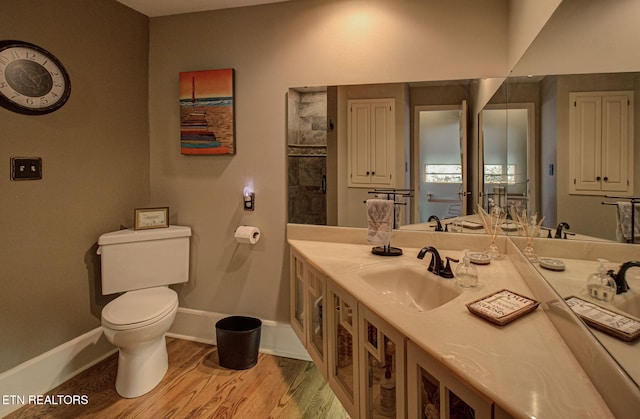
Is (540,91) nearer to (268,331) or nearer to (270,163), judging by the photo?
(270,163)

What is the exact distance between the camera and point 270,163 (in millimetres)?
2471

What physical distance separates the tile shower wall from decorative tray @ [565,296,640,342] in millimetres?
1658

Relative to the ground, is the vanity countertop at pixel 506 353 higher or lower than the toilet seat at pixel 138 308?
higher

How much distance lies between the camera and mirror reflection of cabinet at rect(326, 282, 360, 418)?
4.57 feet

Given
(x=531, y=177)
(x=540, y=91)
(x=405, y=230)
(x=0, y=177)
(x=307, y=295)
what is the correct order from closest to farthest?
1. (x=540, y=91)
2. (x=531, y=177)
3. (x=0, y=177)
4. (x=307, y=295)
5. (x=405, y=230)

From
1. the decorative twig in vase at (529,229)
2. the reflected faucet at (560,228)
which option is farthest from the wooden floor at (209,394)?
the reflected faucet at (560,228)

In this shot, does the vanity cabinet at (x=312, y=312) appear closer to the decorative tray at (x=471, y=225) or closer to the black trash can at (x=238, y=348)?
the black trash can at (x=238, y=348)

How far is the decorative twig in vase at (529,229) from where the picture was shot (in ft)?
4.30

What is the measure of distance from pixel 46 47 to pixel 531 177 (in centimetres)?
266

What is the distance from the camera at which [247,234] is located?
2.41 metres

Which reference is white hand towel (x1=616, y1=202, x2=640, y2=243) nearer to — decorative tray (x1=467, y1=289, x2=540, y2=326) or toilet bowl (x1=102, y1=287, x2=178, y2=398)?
decorative tray (x1=467, y1=289, x2=540, y2=326)

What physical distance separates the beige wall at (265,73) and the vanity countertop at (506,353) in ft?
4.18

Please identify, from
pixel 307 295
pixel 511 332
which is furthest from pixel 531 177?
pixel 307 295

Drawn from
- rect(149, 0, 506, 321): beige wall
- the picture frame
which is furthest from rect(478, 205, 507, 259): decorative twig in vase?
the picture frame
